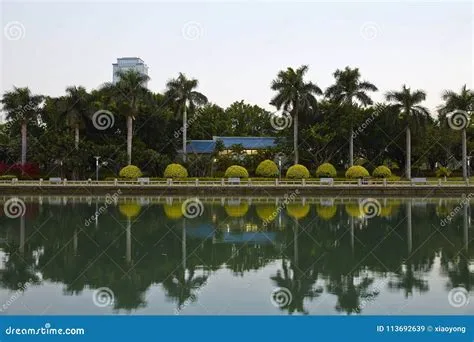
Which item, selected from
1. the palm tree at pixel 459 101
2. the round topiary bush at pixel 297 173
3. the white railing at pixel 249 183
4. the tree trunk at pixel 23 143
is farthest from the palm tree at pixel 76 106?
the palm tree at pixel 459 101

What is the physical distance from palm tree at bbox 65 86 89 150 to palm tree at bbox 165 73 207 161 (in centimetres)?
776

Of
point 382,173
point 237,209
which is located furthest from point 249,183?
point 237,209

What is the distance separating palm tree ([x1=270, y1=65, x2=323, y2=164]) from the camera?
48969 mm

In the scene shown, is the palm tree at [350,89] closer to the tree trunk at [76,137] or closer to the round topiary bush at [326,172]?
the round topiary bush at [326,172]

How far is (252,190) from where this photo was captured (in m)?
40.2

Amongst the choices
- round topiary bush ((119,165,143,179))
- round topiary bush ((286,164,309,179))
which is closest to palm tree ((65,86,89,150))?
round topiary bush ((119,165,143,179))

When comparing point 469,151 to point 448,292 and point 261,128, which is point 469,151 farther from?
point 448,292

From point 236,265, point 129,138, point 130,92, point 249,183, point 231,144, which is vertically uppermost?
point 130,92

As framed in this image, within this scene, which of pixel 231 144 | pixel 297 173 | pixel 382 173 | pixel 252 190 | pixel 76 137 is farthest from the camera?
pixel 231 144

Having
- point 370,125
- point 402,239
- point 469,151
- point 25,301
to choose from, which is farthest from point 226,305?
point 469,151

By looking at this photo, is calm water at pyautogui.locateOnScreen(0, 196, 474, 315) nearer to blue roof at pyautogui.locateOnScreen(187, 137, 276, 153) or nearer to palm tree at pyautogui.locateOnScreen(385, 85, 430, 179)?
palm tree at pyautogui.locateOnScreen(385, 85, 430, 179)

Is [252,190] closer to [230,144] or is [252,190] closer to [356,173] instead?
[356,173]

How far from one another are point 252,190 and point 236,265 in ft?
89.0

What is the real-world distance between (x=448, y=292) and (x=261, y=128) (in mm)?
63300
